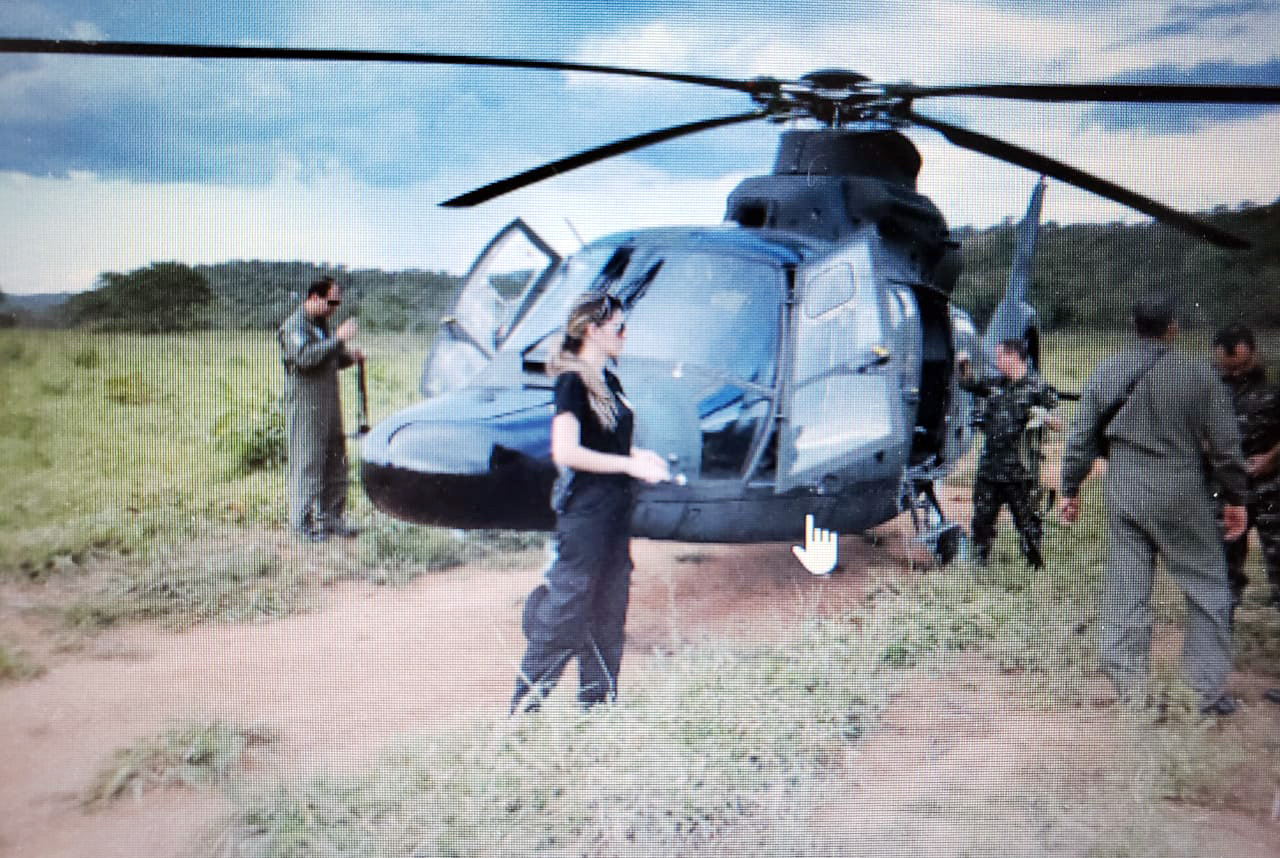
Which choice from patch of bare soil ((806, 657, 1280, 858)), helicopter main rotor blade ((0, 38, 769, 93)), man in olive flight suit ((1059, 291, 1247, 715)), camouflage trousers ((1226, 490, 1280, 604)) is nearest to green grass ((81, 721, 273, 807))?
patch of bare soil ((806, 657, 1280, 858))

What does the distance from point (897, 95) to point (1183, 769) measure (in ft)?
5.81

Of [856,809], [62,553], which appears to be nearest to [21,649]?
[62,553]

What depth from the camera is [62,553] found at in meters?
2.31

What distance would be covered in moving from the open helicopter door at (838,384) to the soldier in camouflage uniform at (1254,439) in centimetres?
83

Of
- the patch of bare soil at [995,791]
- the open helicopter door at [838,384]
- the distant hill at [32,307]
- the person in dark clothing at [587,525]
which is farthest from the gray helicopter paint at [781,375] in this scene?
the distant hill at [32,307]

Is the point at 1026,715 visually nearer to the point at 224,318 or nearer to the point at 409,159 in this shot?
the point at 409,159

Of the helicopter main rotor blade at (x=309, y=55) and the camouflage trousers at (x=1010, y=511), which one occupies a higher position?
the helicopter main rotor blade at (x=309, y=55)

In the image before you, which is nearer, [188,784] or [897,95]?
[188,784]

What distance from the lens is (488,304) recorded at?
2.41 m

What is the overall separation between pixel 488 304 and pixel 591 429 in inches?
19.7

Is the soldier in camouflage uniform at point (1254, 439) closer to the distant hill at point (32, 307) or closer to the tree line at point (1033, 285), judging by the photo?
the tree line at point (1033, 285)

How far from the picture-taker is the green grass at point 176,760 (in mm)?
2143

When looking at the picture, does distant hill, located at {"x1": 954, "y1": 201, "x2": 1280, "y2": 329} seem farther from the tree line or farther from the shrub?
the shrub

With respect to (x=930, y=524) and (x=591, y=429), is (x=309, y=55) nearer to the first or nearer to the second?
(x=591, y=429)
